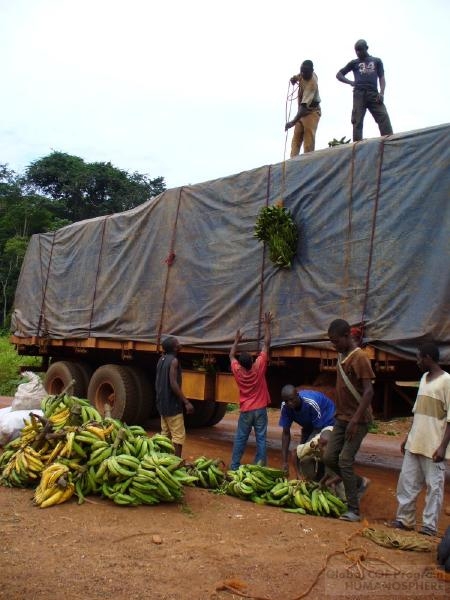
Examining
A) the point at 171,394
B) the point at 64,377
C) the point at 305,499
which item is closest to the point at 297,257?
the point at 171,394

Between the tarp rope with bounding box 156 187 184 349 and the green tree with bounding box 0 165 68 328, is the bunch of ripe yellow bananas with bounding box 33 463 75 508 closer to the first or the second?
the tarp rope with bounding box 156 187 184 349

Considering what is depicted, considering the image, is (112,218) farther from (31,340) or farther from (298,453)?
(298,453)

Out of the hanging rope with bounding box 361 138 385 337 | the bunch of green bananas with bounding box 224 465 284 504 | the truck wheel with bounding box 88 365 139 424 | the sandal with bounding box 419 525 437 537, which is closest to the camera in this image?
the sandal with bounding box 419 525 437 537

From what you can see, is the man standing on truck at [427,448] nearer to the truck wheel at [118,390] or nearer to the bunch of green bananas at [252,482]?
the bunch of green bananas at [252,482]

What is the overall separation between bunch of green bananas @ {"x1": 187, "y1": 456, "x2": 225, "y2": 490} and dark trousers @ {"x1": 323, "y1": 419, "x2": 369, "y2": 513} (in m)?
1.24

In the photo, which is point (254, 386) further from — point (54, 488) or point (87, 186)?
point (87, 186)

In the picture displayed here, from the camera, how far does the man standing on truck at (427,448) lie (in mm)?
4762

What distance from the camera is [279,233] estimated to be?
23.5ft

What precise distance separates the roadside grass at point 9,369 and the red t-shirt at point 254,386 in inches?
508

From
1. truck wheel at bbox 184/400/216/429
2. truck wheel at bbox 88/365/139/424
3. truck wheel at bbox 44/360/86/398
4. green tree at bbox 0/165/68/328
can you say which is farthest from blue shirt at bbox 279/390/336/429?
green tree at bbox 0/165/68/328

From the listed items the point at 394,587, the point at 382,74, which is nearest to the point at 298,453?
the point at 394,587

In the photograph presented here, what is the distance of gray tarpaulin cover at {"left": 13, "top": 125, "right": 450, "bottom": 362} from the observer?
597 cm

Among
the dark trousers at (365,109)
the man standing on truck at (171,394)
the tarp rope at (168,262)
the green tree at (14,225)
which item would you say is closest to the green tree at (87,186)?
the green tree at (14,225)

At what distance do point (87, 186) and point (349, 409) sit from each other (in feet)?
101
